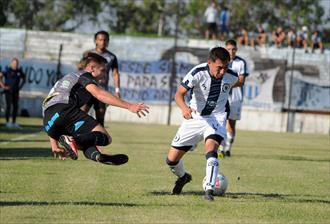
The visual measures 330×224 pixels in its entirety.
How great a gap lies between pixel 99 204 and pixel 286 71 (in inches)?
1059

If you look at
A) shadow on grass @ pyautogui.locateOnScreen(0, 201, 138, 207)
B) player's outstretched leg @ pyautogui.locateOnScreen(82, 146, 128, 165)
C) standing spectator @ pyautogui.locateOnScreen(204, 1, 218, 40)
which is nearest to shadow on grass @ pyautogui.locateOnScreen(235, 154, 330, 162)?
player's outstretched leg @ pyautogui.locateOnScreen(82, 146, 128, 165)

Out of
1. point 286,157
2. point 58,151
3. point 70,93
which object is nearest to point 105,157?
point 58,151

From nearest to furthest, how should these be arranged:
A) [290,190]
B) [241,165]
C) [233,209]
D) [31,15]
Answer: [233,209] < [290,190] < [241,165] < [31,15]

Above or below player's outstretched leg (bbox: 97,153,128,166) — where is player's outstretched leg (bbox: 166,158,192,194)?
below

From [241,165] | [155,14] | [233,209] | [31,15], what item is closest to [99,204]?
[233,209]

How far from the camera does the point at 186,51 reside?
35438 mm

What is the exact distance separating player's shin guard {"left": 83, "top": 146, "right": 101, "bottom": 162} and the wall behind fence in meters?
25.4

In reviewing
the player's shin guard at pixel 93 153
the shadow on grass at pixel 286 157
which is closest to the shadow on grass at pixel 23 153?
the shadow on grass at pixel 286 157

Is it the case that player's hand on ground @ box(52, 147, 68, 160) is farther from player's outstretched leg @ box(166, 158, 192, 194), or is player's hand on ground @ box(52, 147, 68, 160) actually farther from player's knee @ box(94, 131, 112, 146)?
player's outstretched leg @ box(166, 158, 192, 194)

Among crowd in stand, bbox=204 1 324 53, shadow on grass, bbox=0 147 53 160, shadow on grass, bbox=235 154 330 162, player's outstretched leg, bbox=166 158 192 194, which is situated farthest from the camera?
crowd in stand, bbox=204 1 324 53

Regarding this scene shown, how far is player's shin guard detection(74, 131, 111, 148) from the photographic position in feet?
31.0

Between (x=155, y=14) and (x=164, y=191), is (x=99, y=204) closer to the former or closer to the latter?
(x=164, y=191)

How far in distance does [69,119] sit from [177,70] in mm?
25856

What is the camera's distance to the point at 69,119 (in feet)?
31.4
